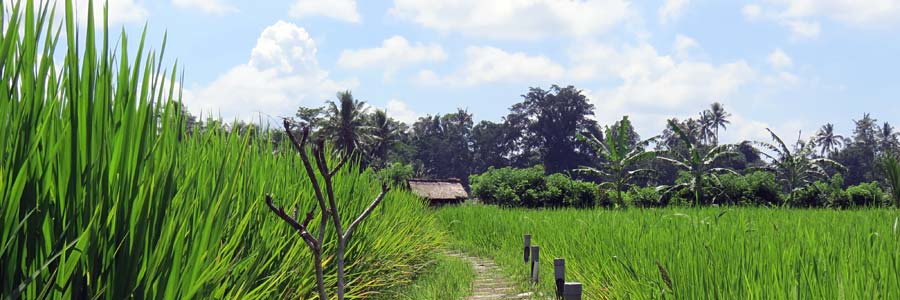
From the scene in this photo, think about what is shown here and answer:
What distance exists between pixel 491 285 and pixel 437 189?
22.9m

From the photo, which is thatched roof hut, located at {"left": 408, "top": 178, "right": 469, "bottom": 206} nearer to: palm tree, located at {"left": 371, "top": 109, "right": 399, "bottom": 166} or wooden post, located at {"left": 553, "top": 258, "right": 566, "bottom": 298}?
palm tree, located at {"left": 371, "top": 109, "right": 399, "bottom": 166}

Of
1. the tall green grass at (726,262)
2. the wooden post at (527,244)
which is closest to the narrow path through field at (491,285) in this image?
the tall green grass at (726,262)

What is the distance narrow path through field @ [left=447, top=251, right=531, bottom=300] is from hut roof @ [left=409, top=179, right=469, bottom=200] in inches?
734

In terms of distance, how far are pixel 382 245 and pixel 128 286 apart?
14.8 ft

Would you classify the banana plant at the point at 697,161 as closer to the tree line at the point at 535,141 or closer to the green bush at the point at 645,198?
the green bush at the point at 645,198

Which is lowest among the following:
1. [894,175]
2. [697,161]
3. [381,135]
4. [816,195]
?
[816,195]

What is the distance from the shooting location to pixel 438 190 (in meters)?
31.3

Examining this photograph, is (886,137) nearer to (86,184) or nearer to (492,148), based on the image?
(492,148)

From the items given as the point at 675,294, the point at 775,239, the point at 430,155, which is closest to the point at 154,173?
the point at 675,294

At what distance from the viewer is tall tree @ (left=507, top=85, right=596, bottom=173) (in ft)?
189

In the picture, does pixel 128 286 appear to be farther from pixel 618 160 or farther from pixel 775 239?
pixel 618 160

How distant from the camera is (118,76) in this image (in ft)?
5.86

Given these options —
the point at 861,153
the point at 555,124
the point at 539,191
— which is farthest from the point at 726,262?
the point at 861,153

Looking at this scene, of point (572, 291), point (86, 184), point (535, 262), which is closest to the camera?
point (86, 184)
